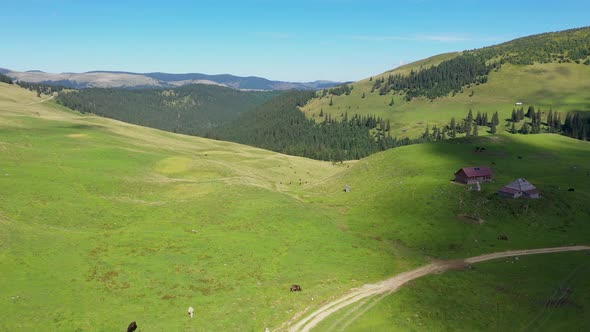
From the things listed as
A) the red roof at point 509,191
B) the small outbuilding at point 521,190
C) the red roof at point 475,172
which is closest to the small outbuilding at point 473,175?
the red roof at point 475,172

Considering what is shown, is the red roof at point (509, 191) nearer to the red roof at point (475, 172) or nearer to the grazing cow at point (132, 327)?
the red roof at point (475, 172)

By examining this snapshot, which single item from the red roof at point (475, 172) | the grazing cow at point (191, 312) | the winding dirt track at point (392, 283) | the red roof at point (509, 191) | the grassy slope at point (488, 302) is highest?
the red roof at point (475, 172)

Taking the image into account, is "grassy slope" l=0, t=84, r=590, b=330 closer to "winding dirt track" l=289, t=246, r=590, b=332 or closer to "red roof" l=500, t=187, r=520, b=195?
"winding dirt track" l=289, t=246, r=590, b=332

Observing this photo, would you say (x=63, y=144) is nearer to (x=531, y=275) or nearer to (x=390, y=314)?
(x=390, y=314)

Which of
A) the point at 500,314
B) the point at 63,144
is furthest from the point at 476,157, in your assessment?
the point at 63,144

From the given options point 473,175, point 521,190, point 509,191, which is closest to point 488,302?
point 521,190

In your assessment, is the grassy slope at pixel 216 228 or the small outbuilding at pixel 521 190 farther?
the small outbuilding at pixel 521 190

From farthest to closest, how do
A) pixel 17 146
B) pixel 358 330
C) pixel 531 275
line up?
pixel 17 146 < pixel 531 275 < pixel 358 330
